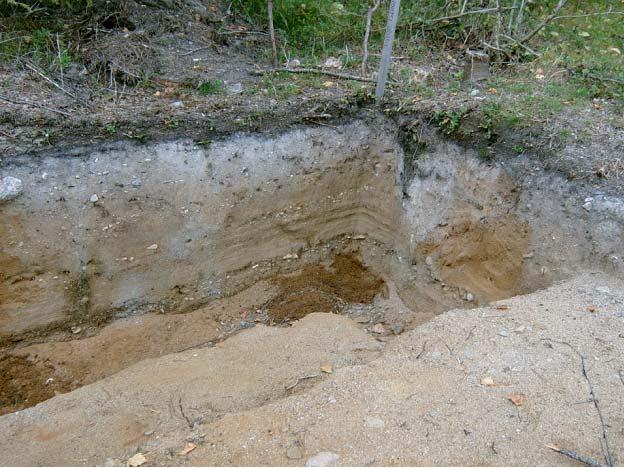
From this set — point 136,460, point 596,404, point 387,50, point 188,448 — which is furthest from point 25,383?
point 387,50

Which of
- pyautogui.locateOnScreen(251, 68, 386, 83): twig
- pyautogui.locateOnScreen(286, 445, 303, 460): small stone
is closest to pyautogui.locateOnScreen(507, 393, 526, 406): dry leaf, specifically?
pyautogui.locateOnScreen(286, 445, 303, 460): small stone

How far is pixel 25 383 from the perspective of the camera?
12.8 ft

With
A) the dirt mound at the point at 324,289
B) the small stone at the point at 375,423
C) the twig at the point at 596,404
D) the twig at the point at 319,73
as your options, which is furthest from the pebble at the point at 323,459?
the twig at the point at 319,73

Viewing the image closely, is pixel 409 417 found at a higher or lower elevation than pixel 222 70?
lower

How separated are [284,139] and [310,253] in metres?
1.10

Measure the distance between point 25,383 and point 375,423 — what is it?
8.97 ft

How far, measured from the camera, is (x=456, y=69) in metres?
5.69

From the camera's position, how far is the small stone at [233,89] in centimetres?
490

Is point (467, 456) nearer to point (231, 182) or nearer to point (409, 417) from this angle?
point (409, 417)

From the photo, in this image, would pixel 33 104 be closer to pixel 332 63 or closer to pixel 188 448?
pixel 332 63

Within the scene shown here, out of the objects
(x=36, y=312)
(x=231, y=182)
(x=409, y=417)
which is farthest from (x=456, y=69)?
(x=36, y=312)

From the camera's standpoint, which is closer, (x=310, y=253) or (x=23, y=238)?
(x=23, y=238)

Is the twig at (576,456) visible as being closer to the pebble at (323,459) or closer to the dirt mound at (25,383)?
the pebble at (323,459)

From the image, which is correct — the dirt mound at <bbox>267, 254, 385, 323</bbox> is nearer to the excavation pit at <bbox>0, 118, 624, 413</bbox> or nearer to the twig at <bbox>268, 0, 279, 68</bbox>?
the excavation pit at <bbox>0, 118, 624, 413</bbox>
